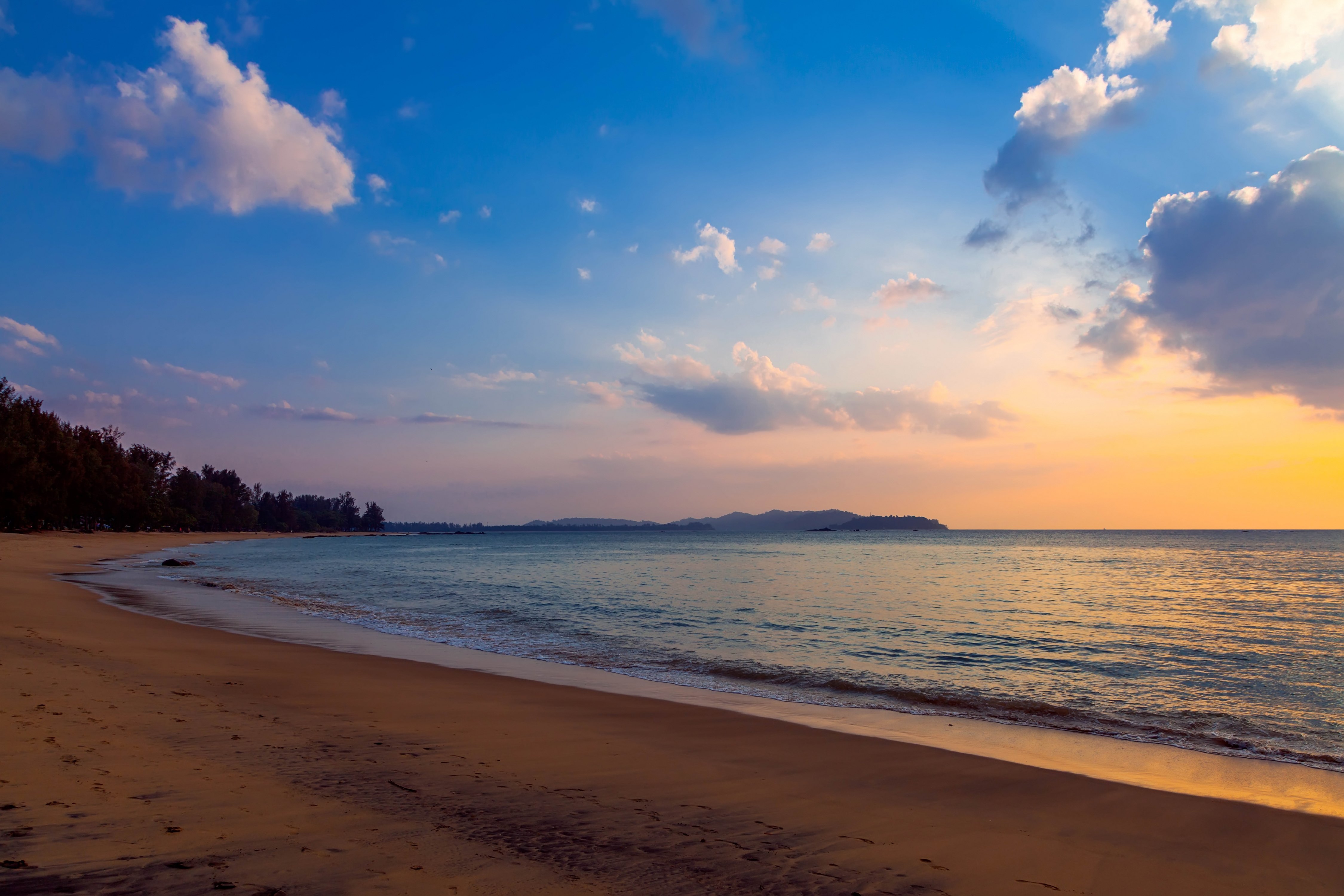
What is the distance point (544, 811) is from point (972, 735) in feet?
24.1

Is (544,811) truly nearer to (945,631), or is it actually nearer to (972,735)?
(972,735)

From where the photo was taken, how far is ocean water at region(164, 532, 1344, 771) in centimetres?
1169

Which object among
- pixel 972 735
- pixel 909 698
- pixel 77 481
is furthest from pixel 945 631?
pixel 77 481

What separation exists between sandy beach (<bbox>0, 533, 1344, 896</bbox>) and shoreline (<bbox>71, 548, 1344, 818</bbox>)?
0.75 m

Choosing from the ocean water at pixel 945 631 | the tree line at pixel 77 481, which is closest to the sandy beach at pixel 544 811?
the ocean water at pixel 945 631

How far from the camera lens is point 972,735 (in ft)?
32.5

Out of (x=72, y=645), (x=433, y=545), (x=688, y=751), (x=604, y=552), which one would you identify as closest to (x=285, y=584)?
(x=72, y=645)

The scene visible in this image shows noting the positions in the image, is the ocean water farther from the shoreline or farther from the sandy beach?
the sandy beach

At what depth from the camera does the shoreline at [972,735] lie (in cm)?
771

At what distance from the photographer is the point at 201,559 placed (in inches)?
2329

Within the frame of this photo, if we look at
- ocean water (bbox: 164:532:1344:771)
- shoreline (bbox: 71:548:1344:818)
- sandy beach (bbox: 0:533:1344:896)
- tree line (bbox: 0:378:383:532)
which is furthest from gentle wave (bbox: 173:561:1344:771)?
tree line (bbox: 0:378:383:532)

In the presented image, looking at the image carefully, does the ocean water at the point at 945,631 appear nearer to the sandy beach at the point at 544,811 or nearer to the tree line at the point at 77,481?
the sandy beach at the point at 544,811

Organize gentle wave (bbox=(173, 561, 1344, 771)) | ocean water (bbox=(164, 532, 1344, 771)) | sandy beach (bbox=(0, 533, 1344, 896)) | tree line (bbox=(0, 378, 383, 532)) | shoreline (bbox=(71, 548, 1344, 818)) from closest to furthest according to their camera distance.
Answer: sandy beach (bbox=(0, 533, 1344, 896)), shoreline (bbox=(71, 548, 1344, 818)), gentle wave (bbox=(173, 561, 1344, 771)), ocean water (bbox=(164, 532, 1344, 771)), tree line (bbox=(0, 378, 383, 532))

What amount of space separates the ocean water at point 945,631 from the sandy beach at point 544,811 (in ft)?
14.6
